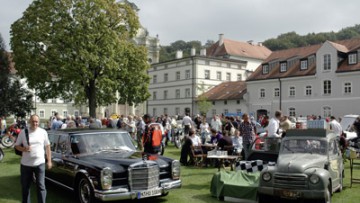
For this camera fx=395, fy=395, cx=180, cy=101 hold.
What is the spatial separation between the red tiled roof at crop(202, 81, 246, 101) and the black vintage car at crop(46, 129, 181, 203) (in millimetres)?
43418

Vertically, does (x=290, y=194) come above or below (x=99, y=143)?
below

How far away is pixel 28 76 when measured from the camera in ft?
103

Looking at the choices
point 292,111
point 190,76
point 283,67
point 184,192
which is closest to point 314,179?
point 184,192

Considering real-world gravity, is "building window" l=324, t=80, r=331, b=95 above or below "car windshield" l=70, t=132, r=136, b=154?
above

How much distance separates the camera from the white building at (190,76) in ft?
200

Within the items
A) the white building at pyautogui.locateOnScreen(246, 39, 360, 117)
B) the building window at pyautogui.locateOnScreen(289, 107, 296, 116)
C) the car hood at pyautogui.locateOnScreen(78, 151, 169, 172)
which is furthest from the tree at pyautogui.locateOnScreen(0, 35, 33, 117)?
the car hood at pyautogui.locateOnScreen(78, 151, 169, 172)

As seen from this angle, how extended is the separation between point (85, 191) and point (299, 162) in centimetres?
477

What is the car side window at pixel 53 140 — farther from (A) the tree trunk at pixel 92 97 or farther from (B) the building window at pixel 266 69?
(B) the building window at pixel 266 69

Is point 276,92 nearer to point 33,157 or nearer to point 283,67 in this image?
point 283,67

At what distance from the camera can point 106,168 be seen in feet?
26.5

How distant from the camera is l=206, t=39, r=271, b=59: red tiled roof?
235 feet

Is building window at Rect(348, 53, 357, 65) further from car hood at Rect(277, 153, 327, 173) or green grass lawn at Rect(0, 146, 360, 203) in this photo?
car hood at Rect(277, 153, 327, 173)

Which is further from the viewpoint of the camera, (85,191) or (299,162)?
(299,162)

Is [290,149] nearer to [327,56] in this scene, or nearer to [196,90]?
[327,56]
